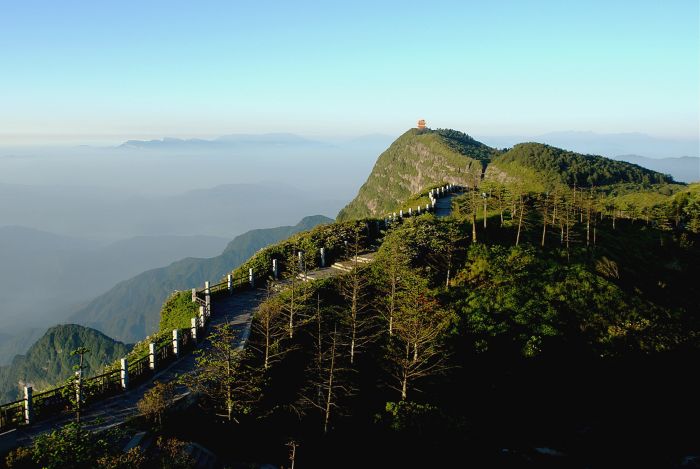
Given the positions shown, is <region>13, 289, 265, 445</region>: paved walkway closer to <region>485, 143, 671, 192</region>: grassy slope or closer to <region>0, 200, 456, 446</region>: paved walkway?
<region>0, 200, 456, 446</region>: paved walkway

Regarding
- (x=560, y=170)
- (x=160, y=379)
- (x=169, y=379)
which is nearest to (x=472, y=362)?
(x=169, y=379)

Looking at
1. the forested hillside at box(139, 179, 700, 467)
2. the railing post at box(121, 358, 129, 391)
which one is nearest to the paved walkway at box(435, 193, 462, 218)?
the forested hillside at box(139, 179, 700, 467)

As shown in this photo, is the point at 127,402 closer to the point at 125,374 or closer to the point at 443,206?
the point at 125,374

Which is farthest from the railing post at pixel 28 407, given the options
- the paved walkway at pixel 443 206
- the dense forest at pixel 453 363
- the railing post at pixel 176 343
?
the paved walkway at pixel 443 206

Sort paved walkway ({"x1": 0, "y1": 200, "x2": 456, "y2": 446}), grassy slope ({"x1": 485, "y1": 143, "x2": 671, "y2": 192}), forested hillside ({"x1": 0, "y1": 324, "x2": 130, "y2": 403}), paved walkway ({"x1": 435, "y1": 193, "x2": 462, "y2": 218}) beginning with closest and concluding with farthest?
paved walkway ({"x1": 0, "y1": 200, "x2": 456, "y2": 446}) < paved walkway ({"x1": 435, "y1": 193, "x2": 462, "y2": 218}) < forested hillside ({"x1": 0, "y1": 324, "x2": 130, "y2": 403}) < grassy slope ({"x1": 485, "y1": 143, "x2": 671, "y2": 192})

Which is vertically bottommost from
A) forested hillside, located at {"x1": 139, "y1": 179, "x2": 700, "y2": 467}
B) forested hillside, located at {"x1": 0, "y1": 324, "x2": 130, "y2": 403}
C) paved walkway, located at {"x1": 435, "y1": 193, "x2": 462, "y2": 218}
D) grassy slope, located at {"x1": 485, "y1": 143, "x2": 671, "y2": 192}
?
forested hillside, located at {"x1": 0, "y1": 324, "x2": 130, "y2": 403}

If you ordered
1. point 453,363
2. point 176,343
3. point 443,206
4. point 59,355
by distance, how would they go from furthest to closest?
point 59,355 < point 443,206 < point 453,363 < point 176,343

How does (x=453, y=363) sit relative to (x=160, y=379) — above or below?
below

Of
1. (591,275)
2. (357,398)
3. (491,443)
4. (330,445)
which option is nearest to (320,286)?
(357,398)

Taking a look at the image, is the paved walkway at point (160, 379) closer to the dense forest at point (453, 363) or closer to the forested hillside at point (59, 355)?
the dense forest at point (453, 363)
